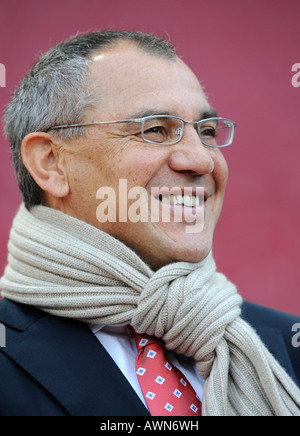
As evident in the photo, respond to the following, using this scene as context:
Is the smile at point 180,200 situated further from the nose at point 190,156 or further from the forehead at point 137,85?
the forehead at point 137,85

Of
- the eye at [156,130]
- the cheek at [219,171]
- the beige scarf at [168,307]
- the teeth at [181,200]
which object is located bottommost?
the beige scarf at [168,307]

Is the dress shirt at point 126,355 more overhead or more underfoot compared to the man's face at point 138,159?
more underfoot

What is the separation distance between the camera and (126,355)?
5.72 ft

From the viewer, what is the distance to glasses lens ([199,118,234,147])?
1952 millimetres

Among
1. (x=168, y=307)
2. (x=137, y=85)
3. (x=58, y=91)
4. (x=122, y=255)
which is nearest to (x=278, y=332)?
(x=168, y=307)

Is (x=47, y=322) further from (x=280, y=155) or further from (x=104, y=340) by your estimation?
(x=280, y=155)

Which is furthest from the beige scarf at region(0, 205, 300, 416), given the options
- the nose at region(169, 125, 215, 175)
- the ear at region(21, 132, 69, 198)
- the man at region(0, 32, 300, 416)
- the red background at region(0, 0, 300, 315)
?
the red background at region(0, 0, 300, 315)

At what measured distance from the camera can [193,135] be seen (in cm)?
185

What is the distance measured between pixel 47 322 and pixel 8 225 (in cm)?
182

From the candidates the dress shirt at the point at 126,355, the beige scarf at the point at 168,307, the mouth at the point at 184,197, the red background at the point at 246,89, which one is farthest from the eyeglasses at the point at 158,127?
the red background at the point at 246,89

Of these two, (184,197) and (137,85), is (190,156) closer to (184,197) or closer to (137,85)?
(184,197)

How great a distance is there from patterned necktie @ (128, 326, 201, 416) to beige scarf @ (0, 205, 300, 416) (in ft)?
0.19

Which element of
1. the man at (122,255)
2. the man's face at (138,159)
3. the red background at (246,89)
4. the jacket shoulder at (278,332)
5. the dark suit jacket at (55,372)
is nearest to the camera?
the dark suit jacket at (55,372)

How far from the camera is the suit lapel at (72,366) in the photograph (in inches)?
60.6
